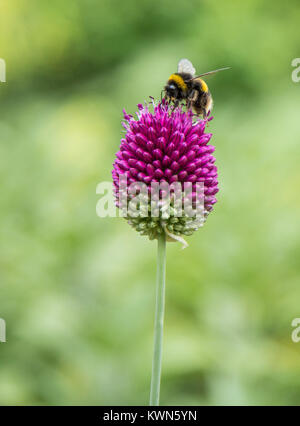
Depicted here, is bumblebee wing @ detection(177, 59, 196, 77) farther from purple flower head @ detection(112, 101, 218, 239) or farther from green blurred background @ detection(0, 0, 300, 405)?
green blurred background @ detection(0, 0, 300, 405)

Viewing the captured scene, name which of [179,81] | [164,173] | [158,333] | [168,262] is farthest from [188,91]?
[168,262]

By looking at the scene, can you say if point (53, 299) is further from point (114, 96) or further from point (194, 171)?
point (114, 96)

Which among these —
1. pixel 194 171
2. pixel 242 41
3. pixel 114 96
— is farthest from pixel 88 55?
pixel 194 171

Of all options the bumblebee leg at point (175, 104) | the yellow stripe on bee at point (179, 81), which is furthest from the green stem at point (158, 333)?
the yellow stripe on bee at point (179, 81)

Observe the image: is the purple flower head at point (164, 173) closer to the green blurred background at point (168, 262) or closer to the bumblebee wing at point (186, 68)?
the bumblebee wing at point (186, 68)

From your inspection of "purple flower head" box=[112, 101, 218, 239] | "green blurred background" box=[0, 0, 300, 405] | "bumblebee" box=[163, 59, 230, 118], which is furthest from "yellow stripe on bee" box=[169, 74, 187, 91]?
"green blurred background" box=[0, 0, 300, 405]

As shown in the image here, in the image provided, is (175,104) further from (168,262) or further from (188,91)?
(168,262)

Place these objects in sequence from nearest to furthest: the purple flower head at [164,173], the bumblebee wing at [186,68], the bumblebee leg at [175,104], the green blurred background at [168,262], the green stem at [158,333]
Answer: the green stem at [158,333]
the purple flower head at [164,173]
the bumblebee leg at [175,104]
the bumblebee wing at [186,68]
the green blurred background at [168,262]
